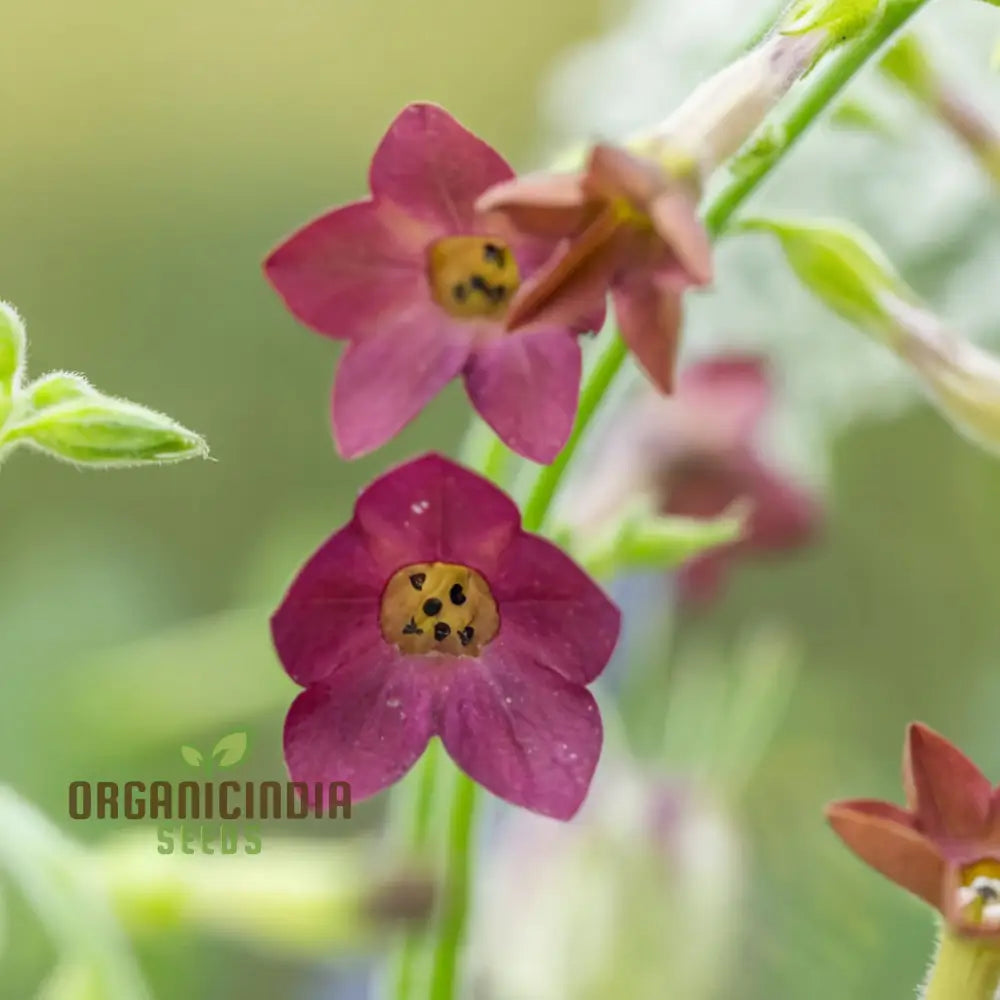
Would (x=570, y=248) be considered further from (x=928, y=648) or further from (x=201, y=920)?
(x=928, y=648)

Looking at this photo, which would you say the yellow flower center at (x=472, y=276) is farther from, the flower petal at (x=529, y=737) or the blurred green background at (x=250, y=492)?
the blurred green background at (x=250, y=492)

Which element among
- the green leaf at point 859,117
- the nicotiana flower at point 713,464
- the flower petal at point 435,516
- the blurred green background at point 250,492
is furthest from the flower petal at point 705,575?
the flower petal at point 435,516

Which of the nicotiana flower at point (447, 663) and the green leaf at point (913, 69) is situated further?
the green leaf at point (913, 69)

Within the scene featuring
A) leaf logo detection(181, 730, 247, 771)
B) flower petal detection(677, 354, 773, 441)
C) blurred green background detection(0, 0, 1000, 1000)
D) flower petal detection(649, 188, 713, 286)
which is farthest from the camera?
blurred green background detection(0, 0, 1000, 1000)

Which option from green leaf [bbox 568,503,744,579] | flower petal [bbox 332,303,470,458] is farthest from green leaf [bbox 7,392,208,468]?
green leaf [bbox 568,503,744,579]

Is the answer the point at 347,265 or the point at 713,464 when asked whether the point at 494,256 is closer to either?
the point at 347,265

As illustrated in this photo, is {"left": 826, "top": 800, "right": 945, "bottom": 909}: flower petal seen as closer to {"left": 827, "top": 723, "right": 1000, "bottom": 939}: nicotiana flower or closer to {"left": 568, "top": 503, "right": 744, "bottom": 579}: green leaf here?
{"left": 827, "top": 723, "right": 1000, "bottom": 939}: nicotiana flower

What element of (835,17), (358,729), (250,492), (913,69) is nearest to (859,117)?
(913,69)
